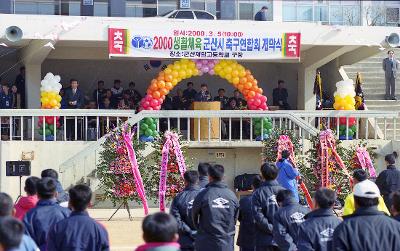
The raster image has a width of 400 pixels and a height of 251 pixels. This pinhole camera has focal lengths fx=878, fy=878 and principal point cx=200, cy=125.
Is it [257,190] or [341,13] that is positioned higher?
[341,13]

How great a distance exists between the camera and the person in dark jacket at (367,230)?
7148 mm

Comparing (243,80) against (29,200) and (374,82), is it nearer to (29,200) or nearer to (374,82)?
(374,82)

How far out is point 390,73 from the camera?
25.6m

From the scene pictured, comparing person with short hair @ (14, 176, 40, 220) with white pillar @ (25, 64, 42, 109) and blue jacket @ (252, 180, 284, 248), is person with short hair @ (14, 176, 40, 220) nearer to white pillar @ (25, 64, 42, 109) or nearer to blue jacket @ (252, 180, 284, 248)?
blue jacket @ (252, 180, 284, 248)

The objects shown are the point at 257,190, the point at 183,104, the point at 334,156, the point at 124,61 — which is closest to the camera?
the point at 257,190

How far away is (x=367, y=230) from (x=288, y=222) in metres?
2.04

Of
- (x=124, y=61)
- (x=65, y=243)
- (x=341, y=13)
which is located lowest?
(x=65, y=243)

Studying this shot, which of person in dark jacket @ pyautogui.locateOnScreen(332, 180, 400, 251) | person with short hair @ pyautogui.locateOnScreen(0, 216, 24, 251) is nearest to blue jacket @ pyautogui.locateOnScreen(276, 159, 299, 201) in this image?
person in dark jacket @ pyautogui.locateOnScreen(332, 180, 400, 251)

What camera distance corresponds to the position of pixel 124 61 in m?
25.8

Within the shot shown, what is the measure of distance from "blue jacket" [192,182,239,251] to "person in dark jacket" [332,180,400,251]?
108 inches

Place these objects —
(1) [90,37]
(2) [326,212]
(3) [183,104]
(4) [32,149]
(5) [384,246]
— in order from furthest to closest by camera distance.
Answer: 1. (3) [183,104]
2. (1) [90,37]
3. (4) [32,149]
4. (2) [326,212]
5. (5) [384,246]

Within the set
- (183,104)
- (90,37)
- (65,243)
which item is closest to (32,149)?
(90,37)

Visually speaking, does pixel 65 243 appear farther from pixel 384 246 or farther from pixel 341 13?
pixel 341 13

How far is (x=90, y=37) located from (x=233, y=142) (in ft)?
14.3
